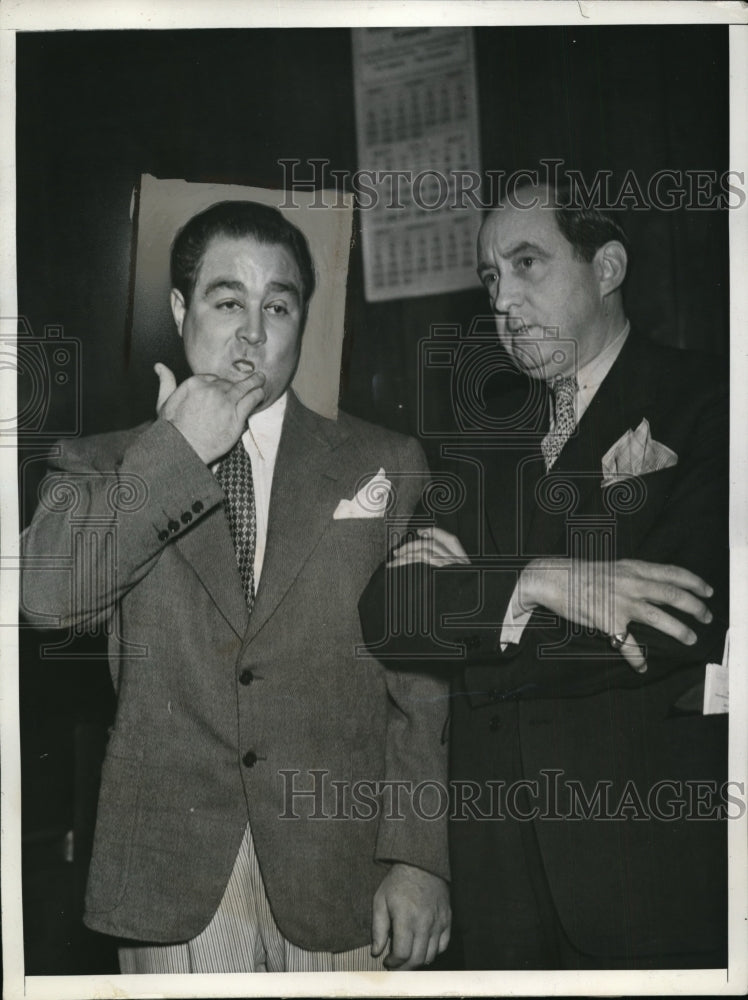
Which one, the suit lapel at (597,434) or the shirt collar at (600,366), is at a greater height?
the shirt collar at (600,366)

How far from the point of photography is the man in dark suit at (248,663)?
191 cm

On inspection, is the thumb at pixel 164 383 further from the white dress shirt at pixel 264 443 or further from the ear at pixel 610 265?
the ear at pixel 610 265

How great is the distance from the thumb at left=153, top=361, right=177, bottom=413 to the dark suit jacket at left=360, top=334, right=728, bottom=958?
0.55 m

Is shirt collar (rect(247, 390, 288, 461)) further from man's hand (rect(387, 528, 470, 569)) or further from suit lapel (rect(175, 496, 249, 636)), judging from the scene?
man's hand (rect(387, 528, 470, 569))

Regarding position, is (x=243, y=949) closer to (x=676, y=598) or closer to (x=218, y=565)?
(x=218, y=565)

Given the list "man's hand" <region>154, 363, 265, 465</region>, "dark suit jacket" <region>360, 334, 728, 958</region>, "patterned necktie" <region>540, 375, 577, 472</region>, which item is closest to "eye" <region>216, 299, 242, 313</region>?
"man's hand" <region>154, 363, 265, 465</region>

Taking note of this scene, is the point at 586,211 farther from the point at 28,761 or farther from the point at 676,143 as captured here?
the point at 28,761

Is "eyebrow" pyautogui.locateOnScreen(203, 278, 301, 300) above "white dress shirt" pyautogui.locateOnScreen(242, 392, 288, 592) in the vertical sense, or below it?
above

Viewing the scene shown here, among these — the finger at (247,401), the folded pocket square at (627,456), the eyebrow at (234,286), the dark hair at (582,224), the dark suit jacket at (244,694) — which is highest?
the dark hair at (582,224)

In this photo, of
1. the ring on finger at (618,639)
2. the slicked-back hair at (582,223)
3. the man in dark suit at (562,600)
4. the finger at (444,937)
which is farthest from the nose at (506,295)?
the finger at (444,937)

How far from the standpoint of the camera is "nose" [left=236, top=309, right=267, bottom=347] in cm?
193

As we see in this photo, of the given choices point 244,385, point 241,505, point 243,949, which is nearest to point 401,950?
point 243,949

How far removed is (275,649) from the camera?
1.92 metres

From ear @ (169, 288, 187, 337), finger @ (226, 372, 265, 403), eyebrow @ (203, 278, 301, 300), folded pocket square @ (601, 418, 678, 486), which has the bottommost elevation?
folded pocket square @ (601, 418, 678, 486)
